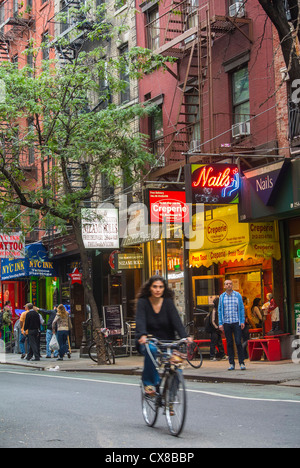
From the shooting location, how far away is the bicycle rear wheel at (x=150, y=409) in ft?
27.9

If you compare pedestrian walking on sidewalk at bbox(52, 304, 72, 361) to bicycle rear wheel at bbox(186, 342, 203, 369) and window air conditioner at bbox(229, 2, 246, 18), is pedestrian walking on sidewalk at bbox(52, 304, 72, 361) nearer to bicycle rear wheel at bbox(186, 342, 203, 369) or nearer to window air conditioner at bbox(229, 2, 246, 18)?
bicycle rear wheel at bbox(186, 342, 203, 369)

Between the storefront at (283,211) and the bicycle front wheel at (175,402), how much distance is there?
33.7 feet

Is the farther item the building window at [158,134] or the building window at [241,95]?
the building window at [158,134]

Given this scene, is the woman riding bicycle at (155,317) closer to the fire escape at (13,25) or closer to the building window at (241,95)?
the building window at (241,95)

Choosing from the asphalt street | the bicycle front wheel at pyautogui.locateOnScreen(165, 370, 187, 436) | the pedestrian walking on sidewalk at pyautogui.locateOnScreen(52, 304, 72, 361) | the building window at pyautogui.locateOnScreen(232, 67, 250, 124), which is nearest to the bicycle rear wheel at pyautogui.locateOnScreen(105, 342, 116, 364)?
the pedestrian walking on sidewalk at pyautogui.locateOnScreen(52, 304, 72, 361)

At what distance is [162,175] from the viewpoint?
23859mm

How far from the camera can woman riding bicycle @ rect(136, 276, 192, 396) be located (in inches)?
338

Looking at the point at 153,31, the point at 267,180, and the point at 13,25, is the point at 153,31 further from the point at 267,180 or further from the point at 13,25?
the point at 13,25

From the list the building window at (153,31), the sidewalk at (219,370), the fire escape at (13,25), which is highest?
the fire escape at (13,25)

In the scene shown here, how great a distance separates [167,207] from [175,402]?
45.4 feet

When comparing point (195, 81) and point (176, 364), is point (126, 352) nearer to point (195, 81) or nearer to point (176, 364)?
point (195, 81)

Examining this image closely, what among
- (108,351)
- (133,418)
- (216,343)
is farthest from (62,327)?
Result: (133,418)

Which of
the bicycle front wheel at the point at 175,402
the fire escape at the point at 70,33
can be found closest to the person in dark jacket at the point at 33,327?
the fire escape at the point at 70,33

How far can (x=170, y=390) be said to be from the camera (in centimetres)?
813
